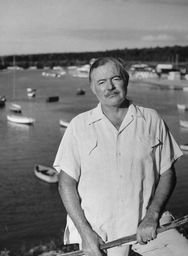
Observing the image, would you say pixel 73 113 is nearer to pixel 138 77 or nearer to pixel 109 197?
pixel 138 77

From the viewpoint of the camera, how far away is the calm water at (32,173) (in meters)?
11.6

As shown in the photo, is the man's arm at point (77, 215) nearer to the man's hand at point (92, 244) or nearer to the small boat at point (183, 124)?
the man's hand at point (92, 244)

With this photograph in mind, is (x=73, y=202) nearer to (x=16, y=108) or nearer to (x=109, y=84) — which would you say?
(x=109, y=84)

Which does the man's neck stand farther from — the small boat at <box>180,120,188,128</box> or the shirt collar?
the small boat at <box>180,120,188,128</box>

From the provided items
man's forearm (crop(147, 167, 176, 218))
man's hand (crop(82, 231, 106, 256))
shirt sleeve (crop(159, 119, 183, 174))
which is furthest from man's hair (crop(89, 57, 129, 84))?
man's hand (crop(82, 231, 106, 256))

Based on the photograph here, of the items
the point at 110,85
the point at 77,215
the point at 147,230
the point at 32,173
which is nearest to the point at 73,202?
the point at 77,215

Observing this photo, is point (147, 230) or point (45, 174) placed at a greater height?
point (147, 230)

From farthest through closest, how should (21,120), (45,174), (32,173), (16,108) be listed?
(16,108), (21,120), (32,173), (45,174)

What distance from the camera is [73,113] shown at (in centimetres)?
2819

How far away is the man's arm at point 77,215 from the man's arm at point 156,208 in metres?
0.09

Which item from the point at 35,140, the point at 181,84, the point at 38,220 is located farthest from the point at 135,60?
the point at 38,220

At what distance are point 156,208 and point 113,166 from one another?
13cm

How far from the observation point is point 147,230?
3.57 ft

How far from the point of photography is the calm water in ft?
38.1
